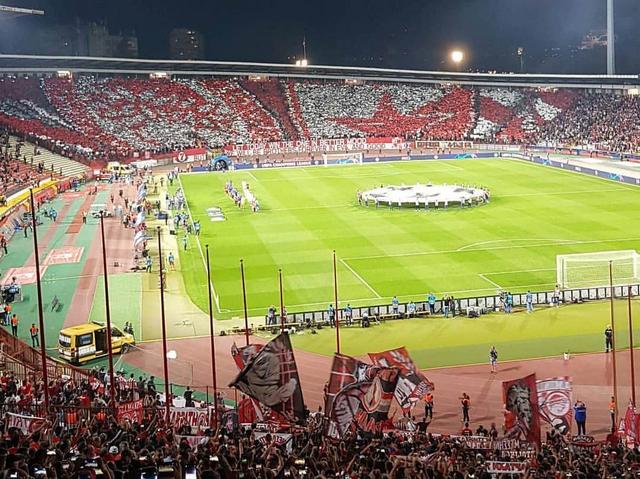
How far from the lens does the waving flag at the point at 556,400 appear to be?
2123cm

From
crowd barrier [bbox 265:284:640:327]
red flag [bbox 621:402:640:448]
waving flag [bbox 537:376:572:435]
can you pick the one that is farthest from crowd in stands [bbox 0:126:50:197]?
red flag [bbox 621:402:640:448]

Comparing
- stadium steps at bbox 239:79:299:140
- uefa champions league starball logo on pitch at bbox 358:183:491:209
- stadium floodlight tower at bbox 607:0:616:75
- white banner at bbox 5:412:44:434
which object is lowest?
white banner at bbox 5:412:44:434

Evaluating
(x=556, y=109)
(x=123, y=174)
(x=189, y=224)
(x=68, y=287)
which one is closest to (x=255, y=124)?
(x=123, y=174)

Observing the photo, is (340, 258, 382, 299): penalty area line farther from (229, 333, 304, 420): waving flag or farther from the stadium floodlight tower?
the stadium floodlight tower

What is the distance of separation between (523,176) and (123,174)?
42.4 m

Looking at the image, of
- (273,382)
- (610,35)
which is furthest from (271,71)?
(273,382)

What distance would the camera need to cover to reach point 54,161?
93625 mm

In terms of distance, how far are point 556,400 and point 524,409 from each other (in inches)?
41.1

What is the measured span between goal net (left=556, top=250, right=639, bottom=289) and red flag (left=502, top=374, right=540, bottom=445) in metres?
22.8

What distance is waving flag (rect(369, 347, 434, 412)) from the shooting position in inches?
936

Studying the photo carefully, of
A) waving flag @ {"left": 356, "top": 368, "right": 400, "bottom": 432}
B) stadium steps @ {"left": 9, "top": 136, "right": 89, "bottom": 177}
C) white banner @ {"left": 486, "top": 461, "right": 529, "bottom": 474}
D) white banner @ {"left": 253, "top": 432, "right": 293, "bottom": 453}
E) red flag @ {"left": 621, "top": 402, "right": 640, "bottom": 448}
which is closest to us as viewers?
white banner @ {"left": 486, "top": 461, "right": 529, "bottom": 474}

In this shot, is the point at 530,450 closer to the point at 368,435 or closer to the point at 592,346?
the point at 368,435

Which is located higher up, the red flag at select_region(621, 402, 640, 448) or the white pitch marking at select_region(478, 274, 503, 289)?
the white pitch marking at select_region(478, 274, 503, 289)

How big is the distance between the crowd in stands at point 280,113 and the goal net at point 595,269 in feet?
206
